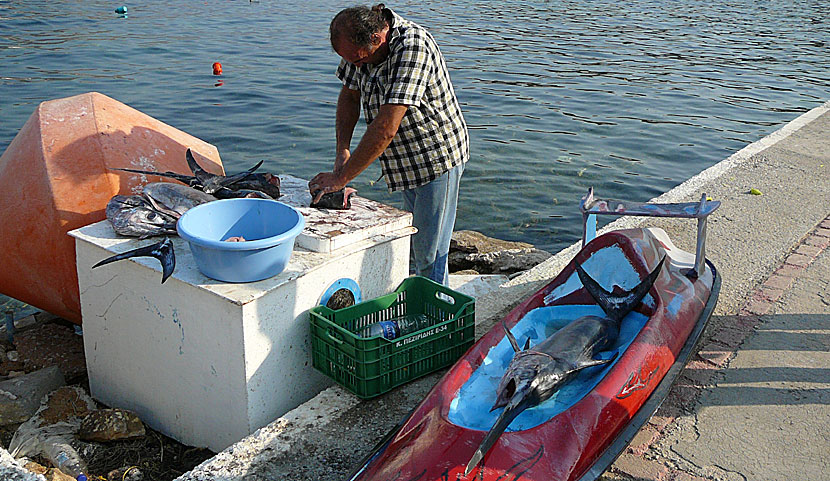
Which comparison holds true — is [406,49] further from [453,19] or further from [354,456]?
[453,19]

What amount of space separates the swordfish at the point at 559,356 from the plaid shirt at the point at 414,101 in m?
1.07

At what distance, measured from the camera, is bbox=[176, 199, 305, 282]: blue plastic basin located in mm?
3602

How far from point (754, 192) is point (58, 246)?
19.3 feet

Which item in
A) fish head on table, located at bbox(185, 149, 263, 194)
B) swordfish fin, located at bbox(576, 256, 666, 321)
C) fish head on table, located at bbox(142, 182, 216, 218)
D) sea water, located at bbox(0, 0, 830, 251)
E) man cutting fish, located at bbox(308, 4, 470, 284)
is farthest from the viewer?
sea water, located at bbox(0, 0, 830, 251)

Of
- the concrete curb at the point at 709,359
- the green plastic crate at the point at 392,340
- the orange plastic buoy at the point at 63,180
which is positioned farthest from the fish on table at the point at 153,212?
the concrete curb at the point at 709,359

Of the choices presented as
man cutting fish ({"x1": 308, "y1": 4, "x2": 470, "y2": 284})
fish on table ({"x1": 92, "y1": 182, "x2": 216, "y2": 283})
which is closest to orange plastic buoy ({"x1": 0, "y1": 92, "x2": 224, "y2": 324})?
fish on table ({"x1": 92, "y1": 182, "x2": 216, "y2": 283})

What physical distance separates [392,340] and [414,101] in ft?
4.24

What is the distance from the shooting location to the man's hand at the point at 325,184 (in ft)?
14.2

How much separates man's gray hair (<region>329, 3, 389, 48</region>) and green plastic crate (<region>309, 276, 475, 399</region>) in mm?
1395

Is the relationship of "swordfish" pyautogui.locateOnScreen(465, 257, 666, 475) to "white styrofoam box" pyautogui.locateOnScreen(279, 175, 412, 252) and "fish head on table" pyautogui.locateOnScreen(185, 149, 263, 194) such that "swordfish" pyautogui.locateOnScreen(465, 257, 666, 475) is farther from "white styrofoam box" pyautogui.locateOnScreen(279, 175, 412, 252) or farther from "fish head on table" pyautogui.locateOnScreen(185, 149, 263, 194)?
"fish head on table" pyautogui.locateOnScreen(185, 149, 263, 194)

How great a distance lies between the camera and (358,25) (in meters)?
4.00

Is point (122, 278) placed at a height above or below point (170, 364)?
above

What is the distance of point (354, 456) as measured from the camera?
3.60 meters

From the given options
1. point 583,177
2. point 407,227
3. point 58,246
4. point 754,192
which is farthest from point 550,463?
point 583,177
